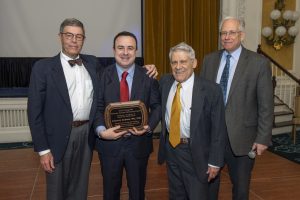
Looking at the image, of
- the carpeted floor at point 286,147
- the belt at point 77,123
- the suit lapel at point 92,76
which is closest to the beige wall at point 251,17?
the carpeted floor at point 286,147

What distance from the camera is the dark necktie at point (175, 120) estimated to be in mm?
2318

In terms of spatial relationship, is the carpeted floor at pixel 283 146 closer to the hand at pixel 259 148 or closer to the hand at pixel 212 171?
the hand at pixel 259 148

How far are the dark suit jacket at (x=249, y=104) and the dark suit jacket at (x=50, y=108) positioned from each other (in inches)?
39.5

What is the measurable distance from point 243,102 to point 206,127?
420 millimetres

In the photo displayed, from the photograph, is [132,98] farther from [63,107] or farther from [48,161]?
[48,161]

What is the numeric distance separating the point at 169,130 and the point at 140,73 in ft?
1.44

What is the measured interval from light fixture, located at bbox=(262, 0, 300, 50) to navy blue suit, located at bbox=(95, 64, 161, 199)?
5.81 meters

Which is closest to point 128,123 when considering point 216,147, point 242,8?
point 216,147

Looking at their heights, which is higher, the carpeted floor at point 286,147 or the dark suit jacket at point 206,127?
the dark suit jacket at point 206,127

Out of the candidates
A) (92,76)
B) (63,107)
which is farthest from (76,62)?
(63,107)

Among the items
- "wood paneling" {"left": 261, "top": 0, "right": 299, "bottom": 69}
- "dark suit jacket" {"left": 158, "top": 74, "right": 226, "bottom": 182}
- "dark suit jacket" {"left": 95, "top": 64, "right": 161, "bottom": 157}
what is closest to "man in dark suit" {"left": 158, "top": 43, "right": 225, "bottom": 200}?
"dark suit jacket" {"left": 158, "top": 74, "right": 226, "bottom": 182}

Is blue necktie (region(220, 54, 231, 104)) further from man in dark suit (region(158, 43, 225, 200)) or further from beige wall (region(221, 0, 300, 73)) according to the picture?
beige wall (region(221, 0, 300, 73))

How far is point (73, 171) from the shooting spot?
8.70 ft

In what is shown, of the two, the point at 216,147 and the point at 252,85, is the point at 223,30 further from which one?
the point at 216,147
